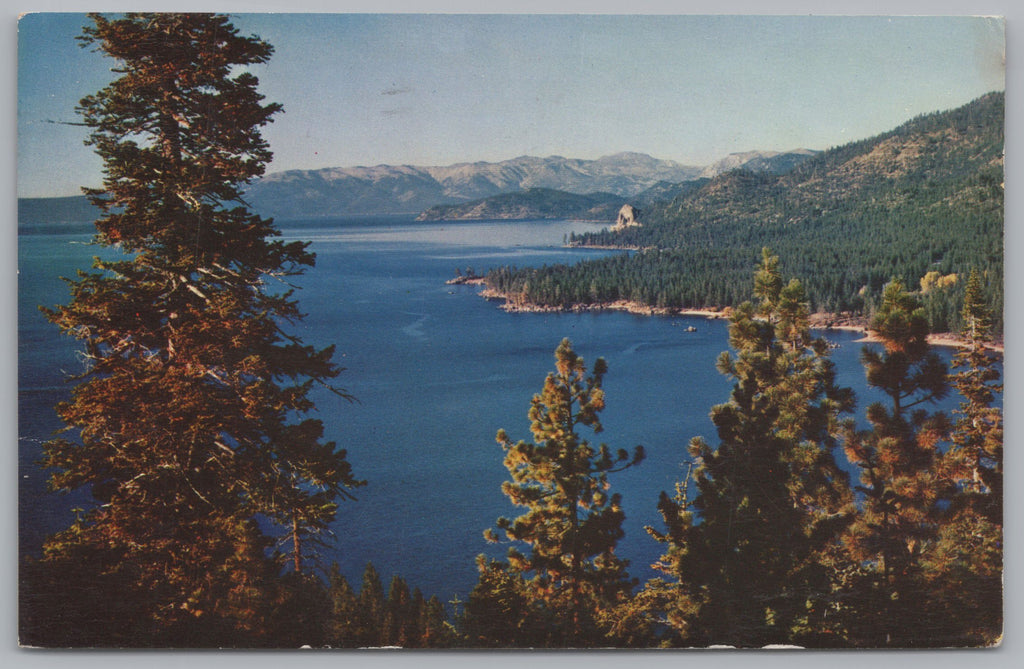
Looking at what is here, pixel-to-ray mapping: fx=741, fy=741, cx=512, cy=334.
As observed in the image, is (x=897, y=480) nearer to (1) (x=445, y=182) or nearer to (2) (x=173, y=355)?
(1) (x=445, y=182)

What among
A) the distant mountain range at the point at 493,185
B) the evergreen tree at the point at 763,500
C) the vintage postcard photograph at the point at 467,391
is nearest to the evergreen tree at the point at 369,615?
the vintage postcard photograph at the point at 467,391

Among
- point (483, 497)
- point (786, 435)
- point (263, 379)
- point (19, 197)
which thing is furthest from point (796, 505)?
point (19, 197)

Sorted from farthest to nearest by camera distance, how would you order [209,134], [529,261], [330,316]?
[529,261]
[330,316]
[209,134]

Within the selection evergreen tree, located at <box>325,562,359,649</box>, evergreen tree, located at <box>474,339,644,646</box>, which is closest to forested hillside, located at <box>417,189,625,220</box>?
evergreen tree, located at <box>474,339,644,646</box>

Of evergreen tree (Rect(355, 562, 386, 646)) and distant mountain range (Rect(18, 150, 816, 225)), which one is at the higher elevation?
distant mountain range (Rect(18, 150, 816, 225))

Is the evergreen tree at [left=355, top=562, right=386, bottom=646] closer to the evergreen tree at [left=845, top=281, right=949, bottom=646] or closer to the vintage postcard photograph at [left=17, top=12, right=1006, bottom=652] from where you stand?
the vintage postcard photograph at [left=17, top=12, right=1006, bottom=652]

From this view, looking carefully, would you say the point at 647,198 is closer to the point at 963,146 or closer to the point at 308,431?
the point at 963,146
